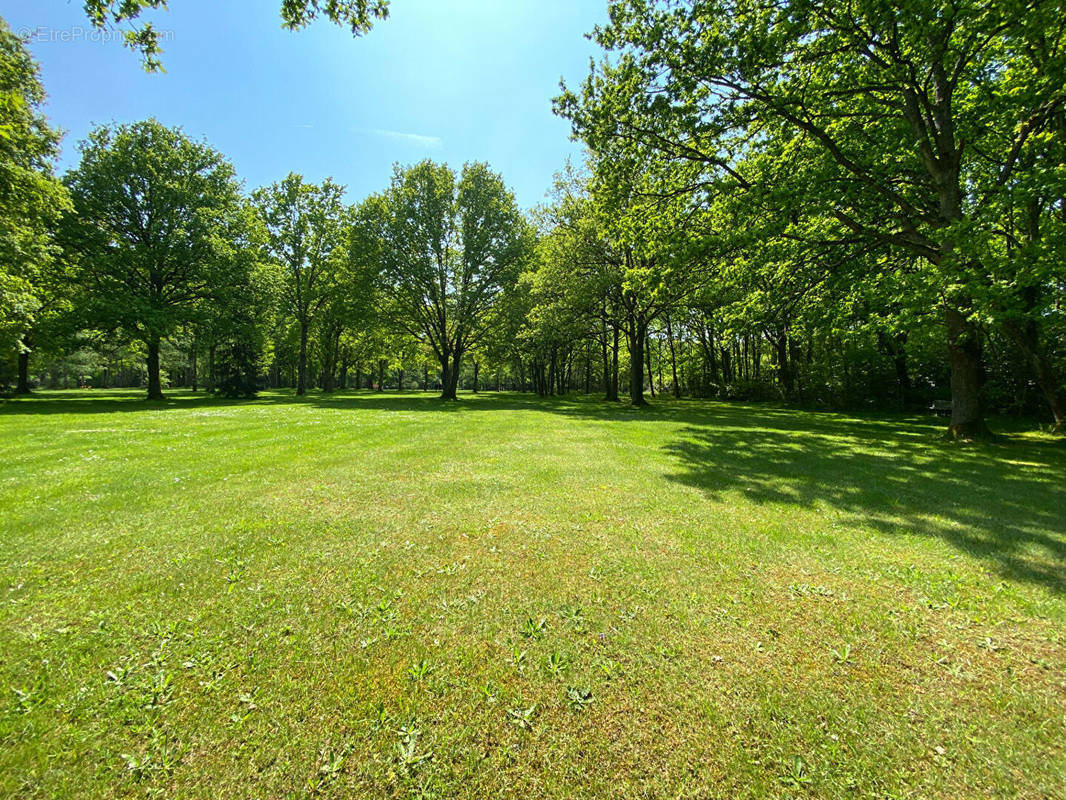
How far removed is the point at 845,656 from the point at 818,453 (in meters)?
9.53

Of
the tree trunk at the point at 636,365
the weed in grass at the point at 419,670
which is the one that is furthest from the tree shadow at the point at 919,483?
the tree trunk at the point at 636,365

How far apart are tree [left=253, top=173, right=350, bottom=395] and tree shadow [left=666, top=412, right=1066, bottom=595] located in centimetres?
3698

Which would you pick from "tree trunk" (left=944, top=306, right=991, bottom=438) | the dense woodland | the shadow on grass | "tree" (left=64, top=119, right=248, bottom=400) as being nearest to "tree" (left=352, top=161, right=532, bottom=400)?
the dense woodland

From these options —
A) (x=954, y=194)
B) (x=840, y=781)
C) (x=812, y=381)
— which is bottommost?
(x=840, y=781)

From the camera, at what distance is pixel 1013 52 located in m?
12.4

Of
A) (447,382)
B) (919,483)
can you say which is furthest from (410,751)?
(447,382)

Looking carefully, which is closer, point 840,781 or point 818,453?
point 840,781

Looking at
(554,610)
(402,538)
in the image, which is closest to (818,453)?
(554,610)

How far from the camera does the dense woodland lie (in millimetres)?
11203

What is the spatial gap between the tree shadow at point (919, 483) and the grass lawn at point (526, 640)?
0.32ft

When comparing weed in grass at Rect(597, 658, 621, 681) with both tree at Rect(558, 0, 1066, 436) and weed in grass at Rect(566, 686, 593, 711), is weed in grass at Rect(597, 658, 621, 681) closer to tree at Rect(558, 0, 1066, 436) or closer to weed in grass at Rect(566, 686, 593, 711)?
weed in grass at Rect(566, 686, 593, 711)

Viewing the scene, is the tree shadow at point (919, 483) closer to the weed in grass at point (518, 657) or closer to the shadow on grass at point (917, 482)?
the shadow on grass at point (917, 482)

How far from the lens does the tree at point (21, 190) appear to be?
15867 mm

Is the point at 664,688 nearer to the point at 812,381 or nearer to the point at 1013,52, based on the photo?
the point at 1013,52
